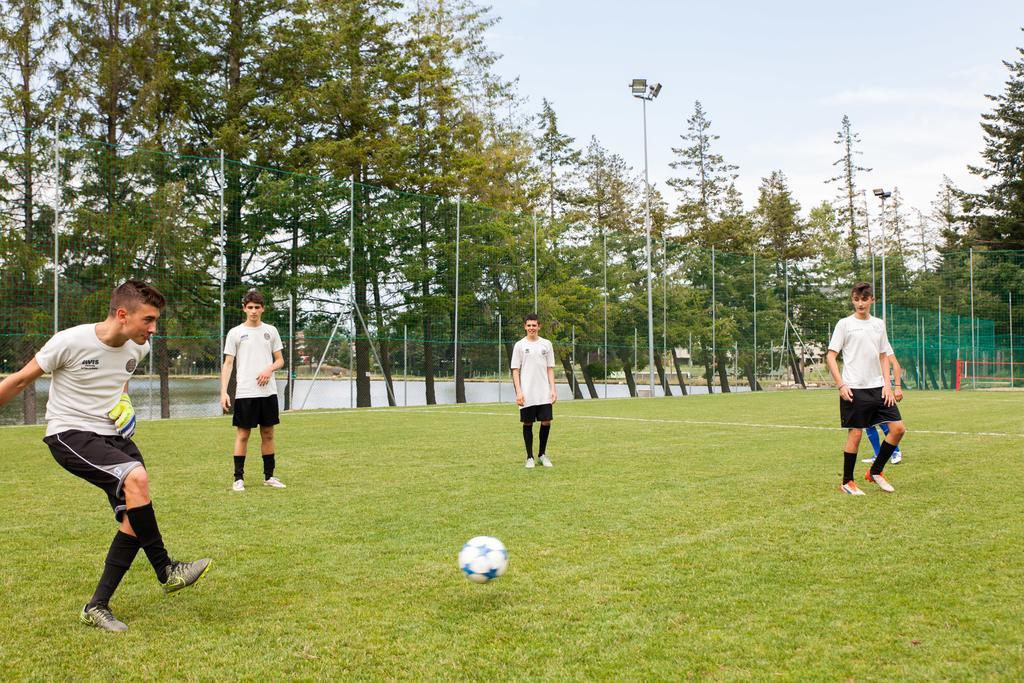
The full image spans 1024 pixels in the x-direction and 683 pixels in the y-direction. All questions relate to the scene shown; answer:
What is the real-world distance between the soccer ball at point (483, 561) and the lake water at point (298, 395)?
14392 millimetres

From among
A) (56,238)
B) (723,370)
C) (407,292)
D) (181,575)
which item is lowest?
(181,575)

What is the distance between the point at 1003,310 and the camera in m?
34.9

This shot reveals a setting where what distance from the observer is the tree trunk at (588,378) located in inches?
1122

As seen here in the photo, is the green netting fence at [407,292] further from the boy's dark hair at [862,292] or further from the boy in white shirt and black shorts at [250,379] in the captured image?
the boy's dark hair at [862,292]

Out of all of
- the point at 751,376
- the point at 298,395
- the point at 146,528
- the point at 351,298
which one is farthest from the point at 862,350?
the point at 751,376

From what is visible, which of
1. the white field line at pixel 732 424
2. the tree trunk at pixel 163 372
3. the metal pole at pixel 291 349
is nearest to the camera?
the white field line at pixel 732 424

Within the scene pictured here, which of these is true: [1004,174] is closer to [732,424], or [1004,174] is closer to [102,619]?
[732,424]

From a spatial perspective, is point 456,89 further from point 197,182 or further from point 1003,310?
point 1003,310

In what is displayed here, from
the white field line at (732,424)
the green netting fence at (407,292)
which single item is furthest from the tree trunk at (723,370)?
the white field line at (732,424)

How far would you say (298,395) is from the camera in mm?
20547

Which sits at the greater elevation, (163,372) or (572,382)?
(163,372)

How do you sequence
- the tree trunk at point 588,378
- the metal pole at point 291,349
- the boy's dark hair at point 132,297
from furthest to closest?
the tree trunk at point 588,378
the metal pole at point 291,349
the boy's dark hair at point 132,297

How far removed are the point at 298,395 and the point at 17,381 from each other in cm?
1728

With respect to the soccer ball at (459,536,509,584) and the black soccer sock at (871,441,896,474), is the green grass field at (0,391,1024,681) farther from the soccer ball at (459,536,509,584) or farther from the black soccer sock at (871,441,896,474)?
the black soccer sock at (871,441,896,474)
